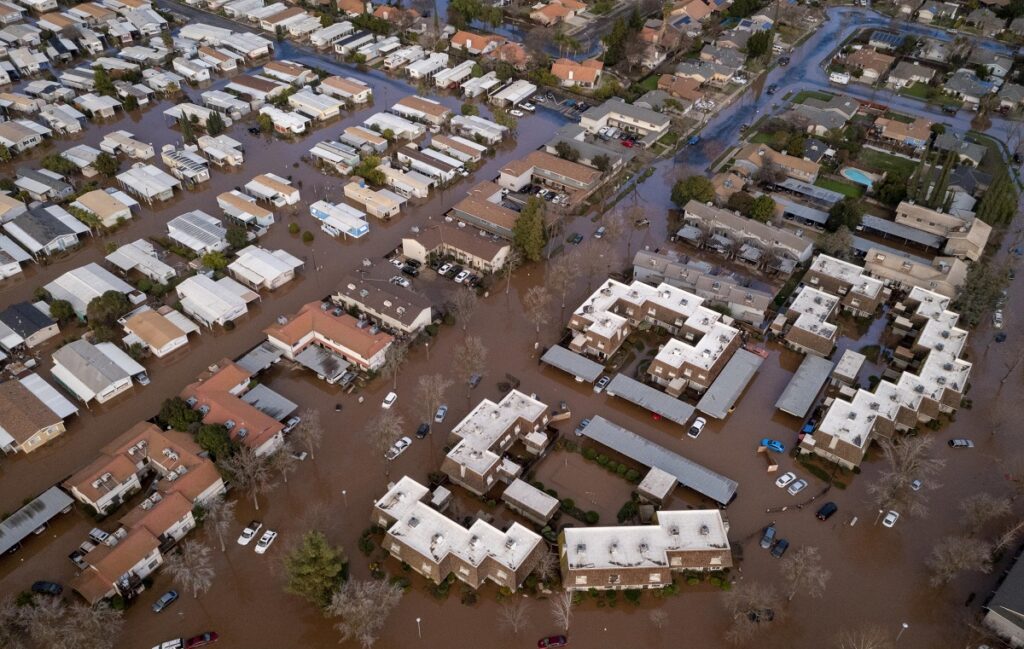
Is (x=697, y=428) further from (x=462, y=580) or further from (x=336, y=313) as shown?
(x=336, y=313)

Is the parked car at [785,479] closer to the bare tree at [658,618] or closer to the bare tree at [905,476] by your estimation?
the bare tree at [905,476]

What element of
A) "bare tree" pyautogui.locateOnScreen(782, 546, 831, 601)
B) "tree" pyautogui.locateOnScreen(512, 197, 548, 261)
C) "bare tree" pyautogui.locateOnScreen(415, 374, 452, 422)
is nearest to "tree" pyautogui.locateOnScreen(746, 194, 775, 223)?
"tree" pyautogui.locateOnScreen(512, 197, 548, 261)

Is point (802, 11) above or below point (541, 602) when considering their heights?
above

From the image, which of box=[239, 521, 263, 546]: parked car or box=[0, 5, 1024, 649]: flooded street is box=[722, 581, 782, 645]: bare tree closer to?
box=[0, 5, 1024, 649]: flooded street

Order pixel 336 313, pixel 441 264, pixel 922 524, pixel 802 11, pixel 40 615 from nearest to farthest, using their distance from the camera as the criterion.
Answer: pixel 40 615
pixel 922 524
pixel 336 313
pixel 441 264
pixel 802 11

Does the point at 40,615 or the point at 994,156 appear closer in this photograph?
the point at 40,615

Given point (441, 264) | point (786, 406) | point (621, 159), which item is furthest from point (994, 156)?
point (441, 264)

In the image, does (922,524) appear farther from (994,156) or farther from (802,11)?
(802,11)

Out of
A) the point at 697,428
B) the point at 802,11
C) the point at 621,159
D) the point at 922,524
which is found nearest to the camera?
the point at 922,524
